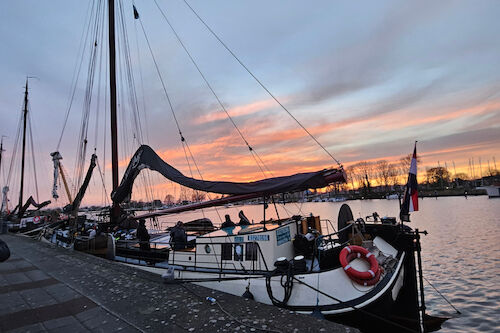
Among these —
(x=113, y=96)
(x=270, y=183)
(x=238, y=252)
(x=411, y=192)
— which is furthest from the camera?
(x=113, y=96)

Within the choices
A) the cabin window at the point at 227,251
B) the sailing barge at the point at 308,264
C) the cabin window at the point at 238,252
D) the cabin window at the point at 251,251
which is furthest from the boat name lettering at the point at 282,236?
the cabin window at the point at 227,251

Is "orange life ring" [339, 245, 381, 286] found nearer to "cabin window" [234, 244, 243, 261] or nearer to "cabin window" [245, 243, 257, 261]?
"cabin window" [245, 243, 257, 261]

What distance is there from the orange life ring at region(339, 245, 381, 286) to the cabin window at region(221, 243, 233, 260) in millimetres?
3427

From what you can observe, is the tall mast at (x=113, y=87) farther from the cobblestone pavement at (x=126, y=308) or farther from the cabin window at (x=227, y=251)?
the cabin window at (x=227, y=251)

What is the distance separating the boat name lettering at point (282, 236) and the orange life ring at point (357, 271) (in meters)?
2.04

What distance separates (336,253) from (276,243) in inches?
68.0

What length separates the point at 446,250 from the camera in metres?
19.8

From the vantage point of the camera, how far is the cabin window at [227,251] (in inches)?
334

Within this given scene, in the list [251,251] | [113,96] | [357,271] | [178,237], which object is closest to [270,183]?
[251,251]

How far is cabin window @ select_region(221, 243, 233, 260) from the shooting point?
848cm

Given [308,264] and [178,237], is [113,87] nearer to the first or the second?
[178,237]

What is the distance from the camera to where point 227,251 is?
8523 mm

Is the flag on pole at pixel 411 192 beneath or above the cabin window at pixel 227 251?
above

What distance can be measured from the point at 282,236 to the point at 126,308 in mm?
4542
